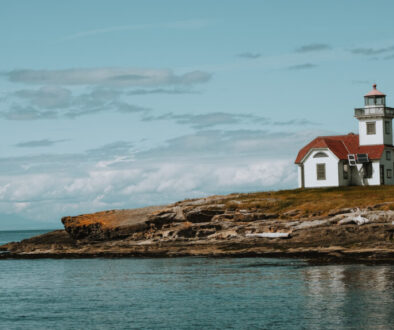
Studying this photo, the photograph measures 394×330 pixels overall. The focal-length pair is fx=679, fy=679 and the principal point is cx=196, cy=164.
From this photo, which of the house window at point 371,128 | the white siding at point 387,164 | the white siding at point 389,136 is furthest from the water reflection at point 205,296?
the white siding at point 389,136

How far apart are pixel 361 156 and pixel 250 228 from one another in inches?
768

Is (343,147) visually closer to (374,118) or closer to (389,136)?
(374,118)

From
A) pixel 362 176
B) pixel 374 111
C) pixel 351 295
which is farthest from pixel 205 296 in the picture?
pixel 374 111

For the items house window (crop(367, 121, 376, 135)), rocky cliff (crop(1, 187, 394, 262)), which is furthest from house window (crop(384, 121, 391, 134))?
rocky cliff (crop(1, 187, 394, 262))

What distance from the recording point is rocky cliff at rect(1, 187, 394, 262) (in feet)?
182

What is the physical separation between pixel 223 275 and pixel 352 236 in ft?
50.8

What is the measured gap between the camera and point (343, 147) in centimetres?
7762

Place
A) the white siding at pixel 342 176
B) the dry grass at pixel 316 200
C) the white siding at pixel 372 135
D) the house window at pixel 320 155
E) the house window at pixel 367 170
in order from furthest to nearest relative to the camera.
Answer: the white siding at pixel 372 135 → the house window at pixel 320 155 → the house window at pixel 367 170 → the white siding at pixel 342 176 → the dry grass at pixel 316 200

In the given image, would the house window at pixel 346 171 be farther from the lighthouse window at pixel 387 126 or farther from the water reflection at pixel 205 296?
the water reflection at pixel 205 296

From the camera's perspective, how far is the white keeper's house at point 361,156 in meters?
75.4

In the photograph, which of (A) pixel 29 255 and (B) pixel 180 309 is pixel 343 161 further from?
(B) pixel 180 309

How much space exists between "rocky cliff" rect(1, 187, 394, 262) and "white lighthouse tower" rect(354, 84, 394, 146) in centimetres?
733

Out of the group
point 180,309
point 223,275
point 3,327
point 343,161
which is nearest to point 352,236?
point 223,275

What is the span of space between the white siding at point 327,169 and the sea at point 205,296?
24521 millimetres
